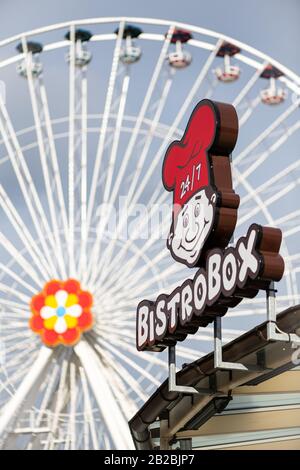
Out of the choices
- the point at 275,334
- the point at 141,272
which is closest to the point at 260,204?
the point at 141,272

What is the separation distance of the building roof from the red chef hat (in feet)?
4.56

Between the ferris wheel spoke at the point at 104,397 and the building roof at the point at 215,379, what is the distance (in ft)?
17.1

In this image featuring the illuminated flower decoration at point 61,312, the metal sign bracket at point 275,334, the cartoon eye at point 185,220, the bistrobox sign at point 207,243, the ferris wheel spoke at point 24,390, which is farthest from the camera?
the illuminated flower decoration at point 61,312

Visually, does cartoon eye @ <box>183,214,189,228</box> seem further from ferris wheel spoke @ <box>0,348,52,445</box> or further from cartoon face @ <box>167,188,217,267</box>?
ferris wheel spoke @ <box>0,348,52,445</box>

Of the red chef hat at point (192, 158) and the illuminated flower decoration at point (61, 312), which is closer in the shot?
the red chef hat at point (192, 158)

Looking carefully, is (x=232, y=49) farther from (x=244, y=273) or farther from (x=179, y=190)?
(x=244, y=273)

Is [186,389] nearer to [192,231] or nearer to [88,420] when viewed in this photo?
[192,231]

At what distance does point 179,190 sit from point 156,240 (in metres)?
6.98

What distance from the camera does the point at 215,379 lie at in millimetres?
7184

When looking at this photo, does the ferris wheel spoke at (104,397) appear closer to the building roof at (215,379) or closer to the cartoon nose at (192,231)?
the building roof at (215,379)

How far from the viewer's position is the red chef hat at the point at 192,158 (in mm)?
7445

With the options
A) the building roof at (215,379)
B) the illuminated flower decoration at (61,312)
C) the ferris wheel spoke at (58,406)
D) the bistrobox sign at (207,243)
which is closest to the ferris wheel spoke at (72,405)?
the ferris wheel spoke at (58,406)
